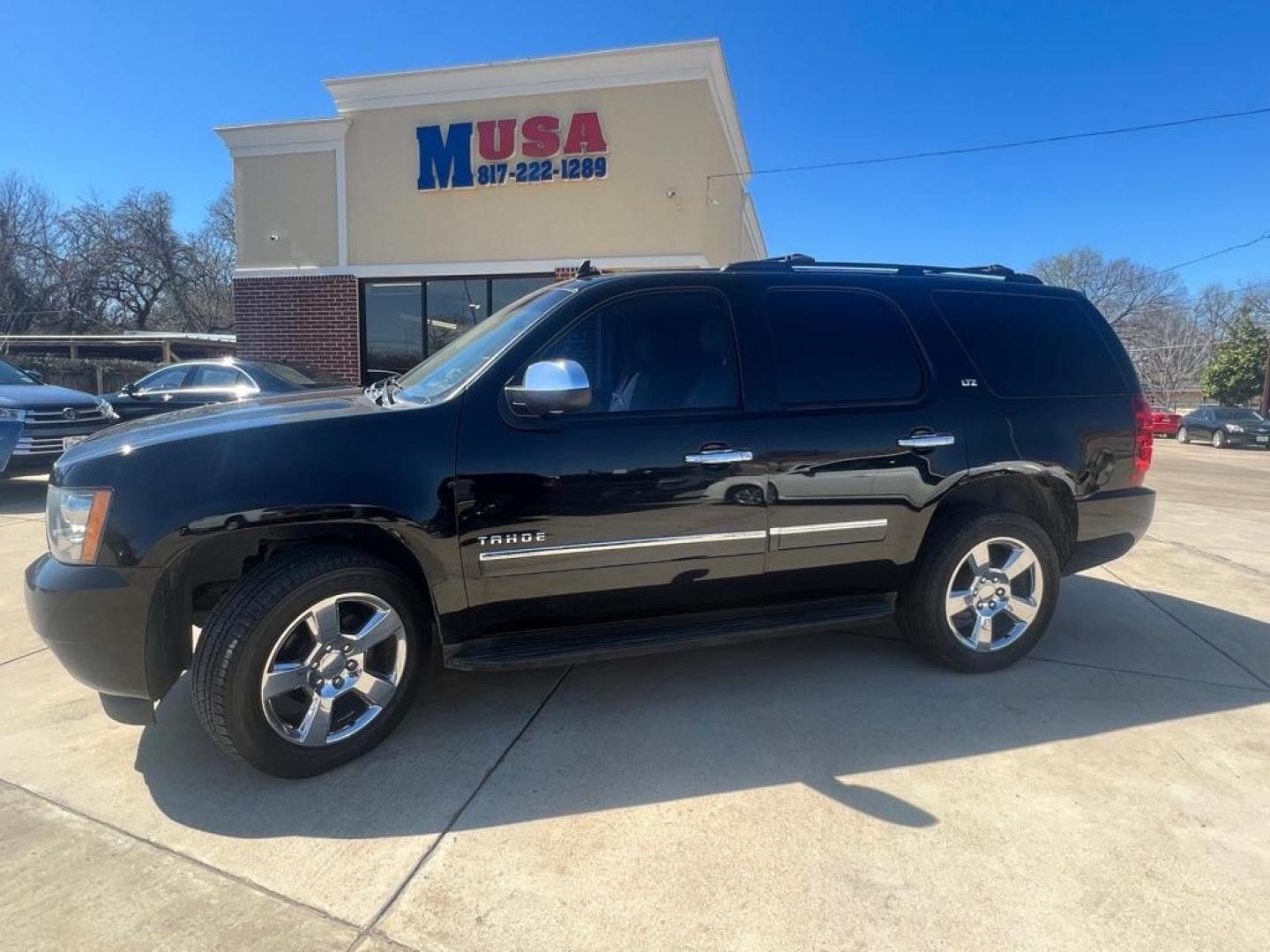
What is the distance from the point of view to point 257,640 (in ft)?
8.05

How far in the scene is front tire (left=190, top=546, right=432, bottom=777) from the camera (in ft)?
8.05

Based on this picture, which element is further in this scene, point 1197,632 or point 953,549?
point 1197,632

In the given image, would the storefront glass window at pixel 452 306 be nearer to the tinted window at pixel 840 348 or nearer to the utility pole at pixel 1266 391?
the tinted window at pixel 840 348

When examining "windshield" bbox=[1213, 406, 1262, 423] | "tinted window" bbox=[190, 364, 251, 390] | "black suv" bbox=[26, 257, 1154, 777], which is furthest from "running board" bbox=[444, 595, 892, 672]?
"windshield" bbox=[1213, 406, 1262, 423]

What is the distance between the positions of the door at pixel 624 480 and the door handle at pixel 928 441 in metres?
0.75

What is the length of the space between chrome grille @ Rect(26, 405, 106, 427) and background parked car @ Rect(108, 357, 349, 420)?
1.10 metres

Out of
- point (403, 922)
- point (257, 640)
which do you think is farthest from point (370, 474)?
point (403, 922)

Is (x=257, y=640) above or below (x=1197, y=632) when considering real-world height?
above

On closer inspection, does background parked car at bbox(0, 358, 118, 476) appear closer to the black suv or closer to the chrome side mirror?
the black suv

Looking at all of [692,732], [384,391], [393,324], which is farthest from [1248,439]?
[384,391]

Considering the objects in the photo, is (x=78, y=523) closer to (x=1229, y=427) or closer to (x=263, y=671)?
(x=263, y=671)

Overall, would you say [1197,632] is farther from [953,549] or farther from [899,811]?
[899,811]

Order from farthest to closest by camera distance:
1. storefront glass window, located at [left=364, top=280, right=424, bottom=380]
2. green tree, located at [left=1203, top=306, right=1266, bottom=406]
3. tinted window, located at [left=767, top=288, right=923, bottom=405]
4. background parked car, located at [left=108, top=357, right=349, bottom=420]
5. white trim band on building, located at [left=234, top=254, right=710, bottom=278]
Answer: green tree, located at [left=1203, top=306, right=1266, bottom=406] → storefront glass window, located at [left=364, top=280, right=424, bottom=380] → white trim band on building, located at [left=234, top=254, right=710, bottom=278] → background parked car, located at [left=108, top=357, right=349, bottom=420] → tinted window, located at [left=767, top=288, right=923, bottom=405]

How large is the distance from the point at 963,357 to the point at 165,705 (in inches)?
160
